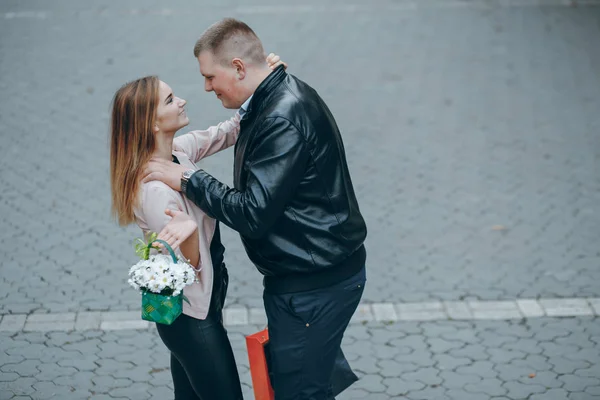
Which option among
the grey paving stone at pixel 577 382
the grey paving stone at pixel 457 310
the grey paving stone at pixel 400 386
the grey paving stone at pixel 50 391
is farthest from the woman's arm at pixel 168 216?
the grey paving stone at pixel 457 310

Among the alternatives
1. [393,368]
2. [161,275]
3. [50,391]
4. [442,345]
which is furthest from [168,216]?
[442,345]

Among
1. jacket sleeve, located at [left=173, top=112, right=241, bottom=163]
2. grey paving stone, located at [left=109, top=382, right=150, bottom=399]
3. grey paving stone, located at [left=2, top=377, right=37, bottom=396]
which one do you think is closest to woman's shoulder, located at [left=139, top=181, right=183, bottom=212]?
jacket sleeve, located at [left=173, top=112, right=241, bottom=163]

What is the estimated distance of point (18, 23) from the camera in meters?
13.3

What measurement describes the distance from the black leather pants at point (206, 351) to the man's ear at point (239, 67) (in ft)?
3.35

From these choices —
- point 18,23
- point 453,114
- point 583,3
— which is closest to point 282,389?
point 453,114

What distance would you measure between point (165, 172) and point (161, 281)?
0.53m

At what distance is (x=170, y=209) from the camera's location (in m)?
4.06

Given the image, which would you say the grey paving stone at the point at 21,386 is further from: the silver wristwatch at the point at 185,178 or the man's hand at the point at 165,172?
the silver wristwatch at the point at 185,178

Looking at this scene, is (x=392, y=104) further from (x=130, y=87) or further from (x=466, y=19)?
(x=130, y=87)

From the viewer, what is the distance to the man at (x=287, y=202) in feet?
12.8

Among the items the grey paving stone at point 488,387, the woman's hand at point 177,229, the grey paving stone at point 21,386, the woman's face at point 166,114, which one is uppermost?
the woman's face at point 166,114

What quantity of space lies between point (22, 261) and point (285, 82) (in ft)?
13.3

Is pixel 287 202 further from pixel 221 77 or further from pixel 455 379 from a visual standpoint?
pixel 455 379

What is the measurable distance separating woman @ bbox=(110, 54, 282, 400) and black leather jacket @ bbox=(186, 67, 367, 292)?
224mm
